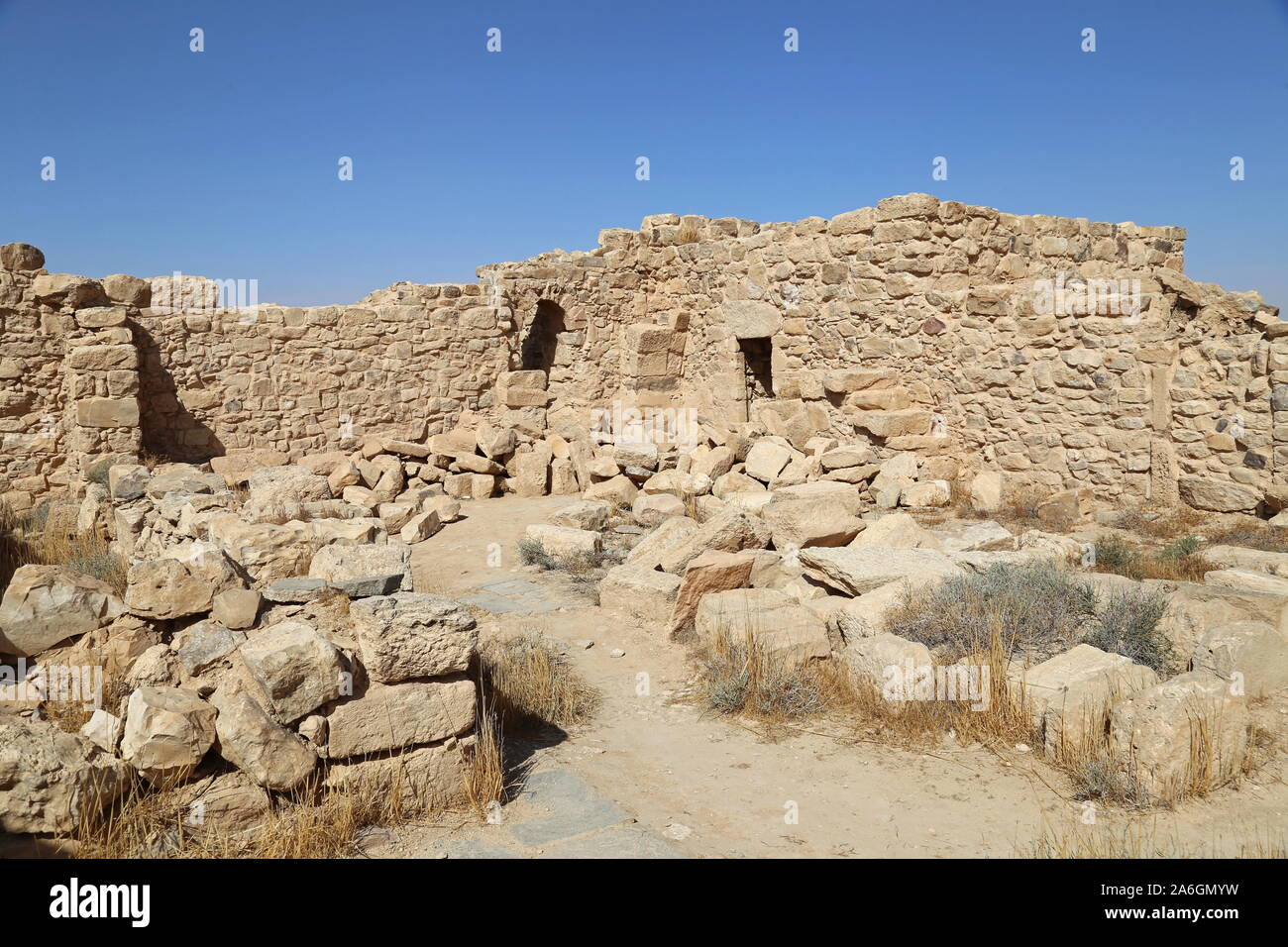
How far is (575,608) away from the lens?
665 cm

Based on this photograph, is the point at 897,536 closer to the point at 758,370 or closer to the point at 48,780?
the point at 758,370

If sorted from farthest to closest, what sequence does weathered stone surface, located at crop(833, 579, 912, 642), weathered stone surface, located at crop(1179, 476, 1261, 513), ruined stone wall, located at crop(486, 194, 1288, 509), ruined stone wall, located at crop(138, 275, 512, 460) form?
ruined stone wall, located at crop(138, 275, 512, 460), ruined stone wall, located at crop(486, 194, 1288, 509), weathered stone surface, located at crop(1179, 476, 1261, 513), weathered stone surface, located at crop(833, 579, 912, 642)

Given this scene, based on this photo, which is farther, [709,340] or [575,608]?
[709,340]

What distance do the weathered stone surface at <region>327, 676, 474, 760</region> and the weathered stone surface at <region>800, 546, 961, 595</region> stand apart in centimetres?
302

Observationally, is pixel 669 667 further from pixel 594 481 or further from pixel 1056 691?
pixel 594 481

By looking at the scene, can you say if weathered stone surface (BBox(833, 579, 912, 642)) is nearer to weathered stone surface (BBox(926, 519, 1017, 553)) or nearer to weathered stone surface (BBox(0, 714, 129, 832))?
weathered stone surface (BBox(926, 519, 1017, 553))

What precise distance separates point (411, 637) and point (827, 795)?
6.30 ft

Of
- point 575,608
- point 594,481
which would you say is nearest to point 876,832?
point 575,608

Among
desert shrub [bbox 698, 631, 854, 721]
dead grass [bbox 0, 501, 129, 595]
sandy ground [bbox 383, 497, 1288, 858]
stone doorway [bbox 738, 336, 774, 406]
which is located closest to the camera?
sandy ground [bbox 383, 497, 1288, 858]

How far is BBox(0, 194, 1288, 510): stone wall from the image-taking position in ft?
25.8

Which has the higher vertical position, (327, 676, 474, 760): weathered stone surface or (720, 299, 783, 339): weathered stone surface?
(720, 299, 783, 339): weathered stone surface
